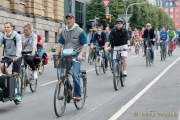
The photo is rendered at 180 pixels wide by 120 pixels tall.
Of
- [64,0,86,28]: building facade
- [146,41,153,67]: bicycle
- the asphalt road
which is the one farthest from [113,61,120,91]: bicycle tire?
[64,0,86,28]: building facade

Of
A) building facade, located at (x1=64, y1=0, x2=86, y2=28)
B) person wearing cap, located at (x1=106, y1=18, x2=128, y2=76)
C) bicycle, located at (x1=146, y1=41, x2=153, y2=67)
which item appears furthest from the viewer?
building facade, located at (x1=64, y1=0, x2=86, y2=28)

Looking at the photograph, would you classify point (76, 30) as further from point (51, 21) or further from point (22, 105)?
point (51, 21)

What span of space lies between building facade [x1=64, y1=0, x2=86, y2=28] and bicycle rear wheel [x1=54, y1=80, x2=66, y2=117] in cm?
4427

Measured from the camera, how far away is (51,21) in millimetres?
45031

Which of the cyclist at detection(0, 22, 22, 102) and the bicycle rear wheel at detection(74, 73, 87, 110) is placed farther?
the cyclist at detection(0, 22, 22, 102)

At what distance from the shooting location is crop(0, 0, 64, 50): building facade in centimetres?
3616

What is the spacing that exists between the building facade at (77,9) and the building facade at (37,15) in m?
6.91

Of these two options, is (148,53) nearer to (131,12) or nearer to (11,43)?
(11,43)

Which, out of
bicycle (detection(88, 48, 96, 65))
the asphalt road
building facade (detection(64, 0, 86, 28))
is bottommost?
the asphalt road

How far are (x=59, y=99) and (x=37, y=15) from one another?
31432 mm

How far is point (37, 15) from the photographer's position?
4112cm

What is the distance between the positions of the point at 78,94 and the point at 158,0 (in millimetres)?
167052

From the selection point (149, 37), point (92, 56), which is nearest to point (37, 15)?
point (149, 37)

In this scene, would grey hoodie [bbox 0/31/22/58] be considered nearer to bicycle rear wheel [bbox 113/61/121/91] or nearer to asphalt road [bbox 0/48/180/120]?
asphalt road [bbox 0/48/180/120]
